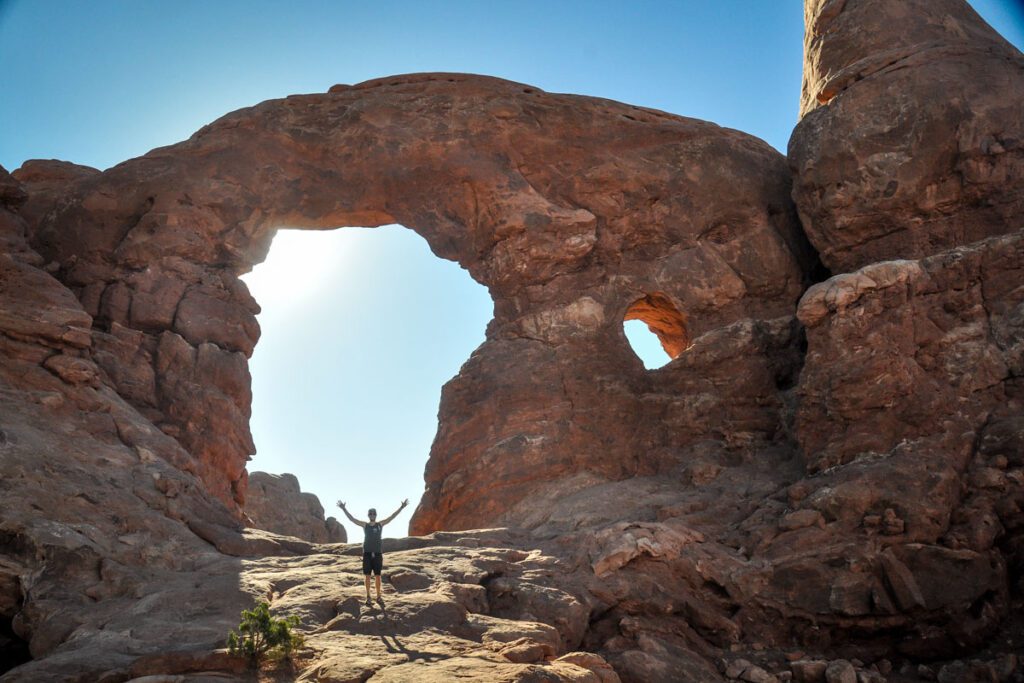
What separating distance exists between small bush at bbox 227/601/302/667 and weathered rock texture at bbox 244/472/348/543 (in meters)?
15.7

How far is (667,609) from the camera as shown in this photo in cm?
1399

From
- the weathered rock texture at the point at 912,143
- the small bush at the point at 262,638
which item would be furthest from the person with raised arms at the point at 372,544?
the weathered rock texture at the point at 912,143

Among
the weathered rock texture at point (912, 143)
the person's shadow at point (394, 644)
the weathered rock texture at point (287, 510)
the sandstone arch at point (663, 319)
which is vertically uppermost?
the weathered rock texture at point (912, 143)

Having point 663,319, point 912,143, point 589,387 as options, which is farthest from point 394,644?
point 912,143

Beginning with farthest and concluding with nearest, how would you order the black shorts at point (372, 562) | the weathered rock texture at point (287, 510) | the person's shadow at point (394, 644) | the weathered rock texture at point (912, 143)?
the weathered rock texture at point (287, 510) < the weathered rock texture at point (912, 143) < the black shorts at point (372, 562) < the person's shadow at point (394, 644)

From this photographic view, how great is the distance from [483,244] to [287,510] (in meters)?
10.3

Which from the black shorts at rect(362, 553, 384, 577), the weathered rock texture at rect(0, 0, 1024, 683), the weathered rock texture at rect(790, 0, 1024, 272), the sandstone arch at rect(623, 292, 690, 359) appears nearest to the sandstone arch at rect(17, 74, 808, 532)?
the weathered rock texture at rect(0, 0, 1024, 683)

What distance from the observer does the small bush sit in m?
10.1

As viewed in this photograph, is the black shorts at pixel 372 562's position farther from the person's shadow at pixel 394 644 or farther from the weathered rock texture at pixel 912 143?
the weathered rock texture at pixel 912 143

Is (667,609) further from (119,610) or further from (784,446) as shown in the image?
(119,610)

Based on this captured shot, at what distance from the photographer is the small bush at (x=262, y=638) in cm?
1010

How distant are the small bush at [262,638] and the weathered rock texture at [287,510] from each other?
15.7m

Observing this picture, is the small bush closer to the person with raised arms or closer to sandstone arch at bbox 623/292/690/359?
the person with raised arms

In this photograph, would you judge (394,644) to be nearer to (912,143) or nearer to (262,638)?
(262,638)
